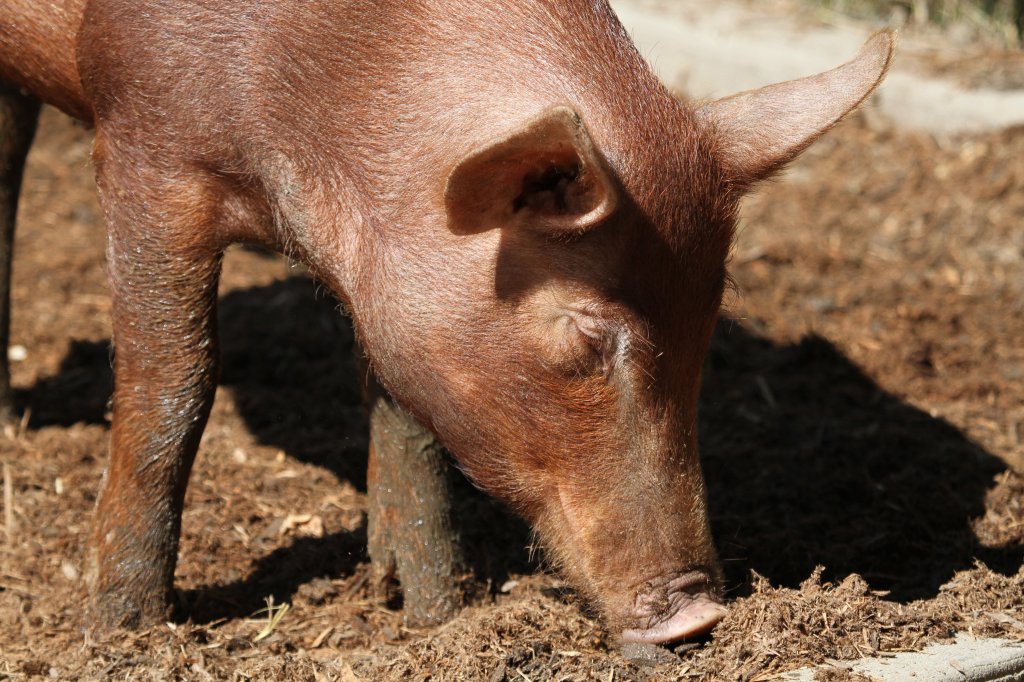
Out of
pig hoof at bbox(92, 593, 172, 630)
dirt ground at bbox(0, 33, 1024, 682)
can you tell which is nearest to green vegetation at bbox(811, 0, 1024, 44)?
dirt ground at bbox(0, 33, 1024, 682)

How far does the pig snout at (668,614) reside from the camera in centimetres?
371

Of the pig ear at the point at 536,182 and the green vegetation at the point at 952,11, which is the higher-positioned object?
the green vegetation at the point at 952,11

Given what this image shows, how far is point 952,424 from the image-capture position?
5.80 metres

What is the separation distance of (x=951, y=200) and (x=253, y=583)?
18.4 ft

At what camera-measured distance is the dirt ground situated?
388 cm

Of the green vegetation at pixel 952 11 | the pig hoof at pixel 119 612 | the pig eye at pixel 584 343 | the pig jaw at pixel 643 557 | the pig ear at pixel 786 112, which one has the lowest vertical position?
the pig hoof at pixel 119 612

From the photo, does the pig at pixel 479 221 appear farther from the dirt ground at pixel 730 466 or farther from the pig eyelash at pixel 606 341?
the dirt ground at pixel 730 466

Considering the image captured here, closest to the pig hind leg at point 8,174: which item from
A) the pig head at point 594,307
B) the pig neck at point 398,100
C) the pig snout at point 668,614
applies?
the pig neck at point 398,100

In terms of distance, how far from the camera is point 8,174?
5.64 meters

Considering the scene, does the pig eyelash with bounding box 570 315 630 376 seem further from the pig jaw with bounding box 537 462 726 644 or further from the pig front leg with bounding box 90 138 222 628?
Result: the pig front leg with bounding box 90 138 222 628

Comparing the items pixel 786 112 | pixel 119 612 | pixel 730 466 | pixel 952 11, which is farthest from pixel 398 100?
pixel 952 11

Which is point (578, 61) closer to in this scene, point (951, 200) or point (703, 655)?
point (703, 655)

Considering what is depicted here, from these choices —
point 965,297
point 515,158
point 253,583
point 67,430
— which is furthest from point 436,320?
point 965,297

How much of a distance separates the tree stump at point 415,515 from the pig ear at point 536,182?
1.25 m
